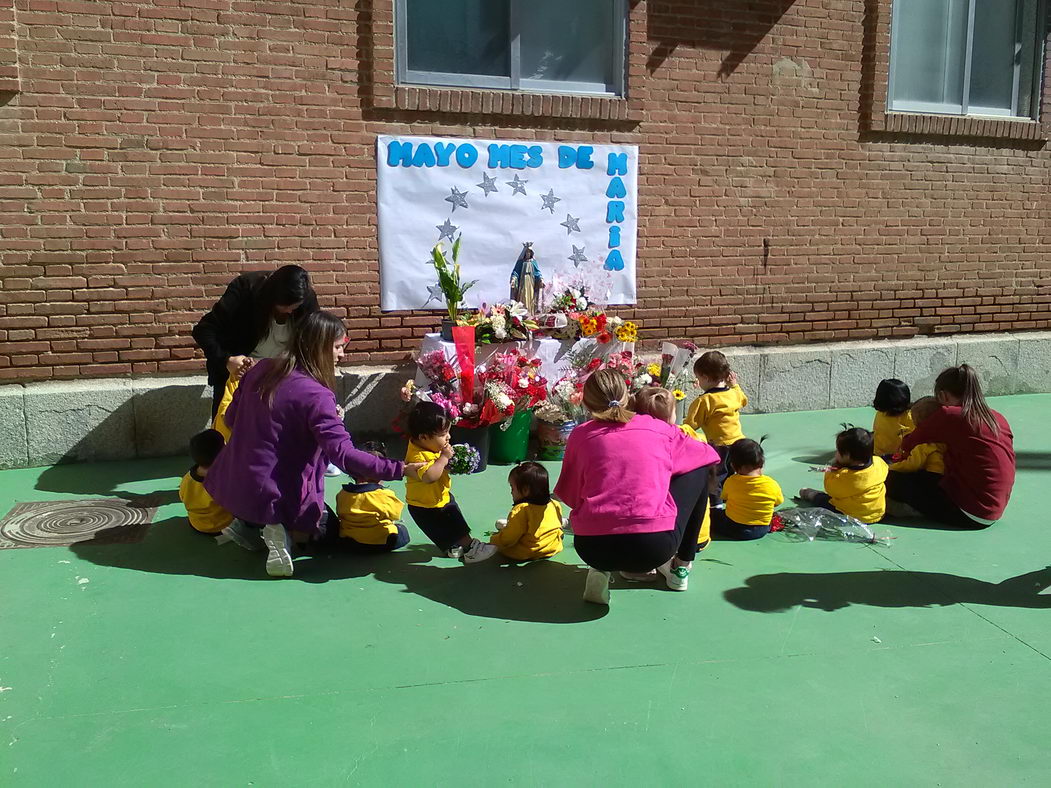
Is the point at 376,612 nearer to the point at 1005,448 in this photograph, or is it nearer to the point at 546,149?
the point at 1005,448

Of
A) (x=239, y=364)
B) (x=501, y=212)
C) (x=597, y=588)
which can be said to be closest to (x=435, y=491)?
(x=597, y=588)

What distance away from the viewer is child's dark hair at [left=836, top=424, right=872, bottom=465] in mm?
5438

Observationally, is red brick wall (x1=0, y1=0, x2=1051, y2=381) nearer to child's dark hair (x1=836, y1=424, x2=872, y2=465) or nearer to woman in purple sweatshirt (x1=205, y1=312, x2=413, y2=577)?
woman in purple sweatshirt (x1=205, y1=312, x2=413, y2=577)

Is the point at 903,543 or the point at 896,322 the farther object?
the point at 896,322

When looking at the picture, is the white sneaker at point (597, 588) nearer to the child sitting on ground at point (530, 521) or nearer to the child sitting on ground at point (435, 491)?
the child sitting on ground at point (530, 521)

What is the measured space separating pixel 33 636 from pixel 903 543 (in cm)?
429

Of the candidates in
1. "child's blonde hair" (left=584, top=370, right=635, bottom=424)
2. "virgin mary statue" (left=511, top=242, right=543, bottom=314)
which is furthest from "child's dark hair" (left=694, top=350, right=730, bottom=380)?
"child's blonde hair" (left=584, top=370, right=635, bottom=424)

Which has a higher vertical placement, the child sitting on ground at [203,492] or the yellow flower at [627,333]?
the yellow flower at [627,333]

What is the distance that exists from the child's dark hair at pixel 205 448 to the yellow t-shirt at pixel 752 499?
2.73 m

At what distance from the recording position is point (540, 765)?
316cm

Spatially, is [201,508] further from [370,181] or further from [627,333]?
[627,333]

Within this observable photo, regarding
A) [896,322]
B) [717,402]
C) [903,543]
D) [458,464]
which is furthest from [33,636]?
[896,322]

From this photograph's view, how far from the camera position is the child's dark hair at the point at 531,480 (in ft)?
15.4

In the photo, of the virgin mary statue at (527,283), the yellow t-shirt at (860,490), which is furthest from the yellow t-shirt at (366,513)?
the virgin mary statue at (527,283)
